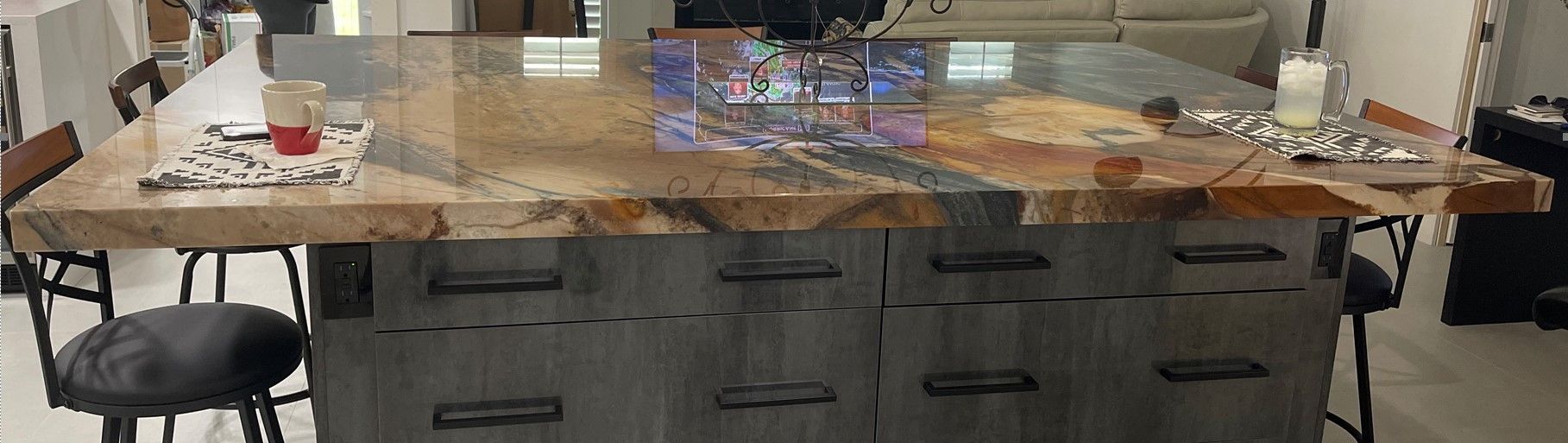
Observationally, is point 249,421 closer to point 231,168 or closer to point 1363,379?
point 231,168

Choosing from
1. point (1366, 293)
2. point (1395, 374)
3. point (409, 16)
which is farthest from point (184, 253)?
point (409, 16)

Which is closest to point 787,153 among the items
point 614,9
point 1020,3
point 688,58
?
point 688,58

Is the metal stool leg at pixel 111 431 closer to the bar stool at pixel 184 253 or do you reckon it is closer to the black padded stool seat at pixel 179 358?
the black padded stool seat at pixel 179 358

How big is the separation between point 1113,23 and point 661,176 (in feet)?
14.2

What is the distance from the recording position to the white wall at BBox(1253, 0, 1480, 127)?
4582mm

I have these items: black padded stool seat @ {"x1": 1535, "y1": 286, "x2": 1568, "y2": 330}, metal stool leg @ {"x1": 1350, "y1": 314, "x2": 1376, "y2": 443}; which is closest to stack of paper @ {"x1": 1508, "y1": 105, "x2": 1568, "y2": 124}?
metal stool leg @ {"x1": 1350, "y1": 314, "x2": 1376, "y2": 443}

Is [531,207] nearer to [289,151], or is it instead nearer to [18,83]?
[289,151]

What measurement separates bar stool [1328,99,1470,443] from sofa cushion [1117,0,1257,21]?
3043 mm

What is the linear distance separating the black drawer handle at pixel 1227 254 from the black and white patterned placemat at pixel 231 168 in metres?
1.16

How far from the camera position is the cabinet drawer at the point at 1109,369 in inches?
70.2

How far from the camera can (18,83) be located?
3.62 metres

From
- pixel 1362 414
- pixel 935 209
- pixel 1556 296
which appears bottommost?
pixel 1362 414

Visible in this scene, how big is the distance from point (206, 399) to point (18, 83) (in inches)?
94.6

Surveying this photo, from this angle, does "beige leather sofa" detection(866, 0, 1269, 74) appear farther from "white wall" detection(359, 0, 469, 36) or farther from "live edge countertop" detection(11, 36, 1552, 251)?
"live edge countertop" detection(11, 36, 1552, 251)
